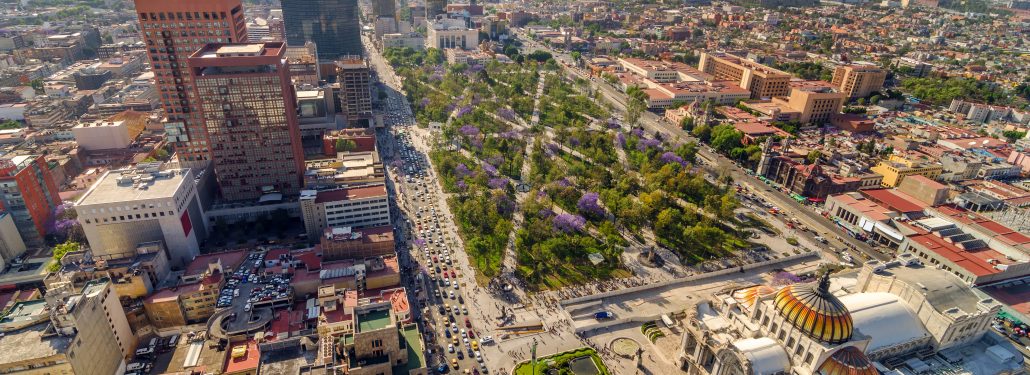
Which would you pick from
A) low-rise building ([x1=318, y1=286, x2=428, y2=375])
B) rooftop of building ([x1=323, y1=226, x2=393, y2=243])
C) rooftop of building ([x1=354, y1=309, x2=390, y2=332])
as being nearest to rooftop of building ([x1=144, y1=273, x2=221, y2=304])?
rooftop of building ([x1=323, y1=226, x2=393, y2=243])

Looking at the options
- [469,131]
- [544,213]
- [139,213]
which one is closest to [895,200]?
[544,213]

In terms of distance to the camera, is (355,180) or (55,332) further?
(355,180)

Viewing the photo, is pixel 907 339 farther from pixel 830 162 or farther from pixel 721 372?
pixel 830 162

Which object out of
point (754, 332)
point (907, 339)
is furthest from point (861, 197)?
point (754, 332)

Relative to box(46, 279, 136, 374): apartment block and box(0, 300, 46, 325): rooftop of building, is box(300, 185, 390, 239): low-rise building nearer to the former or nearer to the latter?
box(46, 279, 136, 374): apartment block

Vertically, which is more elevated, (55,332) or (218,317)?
(55,332)

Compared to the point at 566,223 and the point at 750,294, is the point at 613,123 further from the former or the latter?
the point at 750,294

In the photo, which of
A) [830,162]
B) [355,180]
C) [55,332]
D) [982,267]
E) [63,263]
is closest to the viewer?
[55,332]

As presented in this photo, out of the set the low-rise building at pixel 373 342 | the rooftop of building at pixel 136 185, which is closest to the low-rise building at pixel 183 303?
the rooftop of building at pixel 136 185
